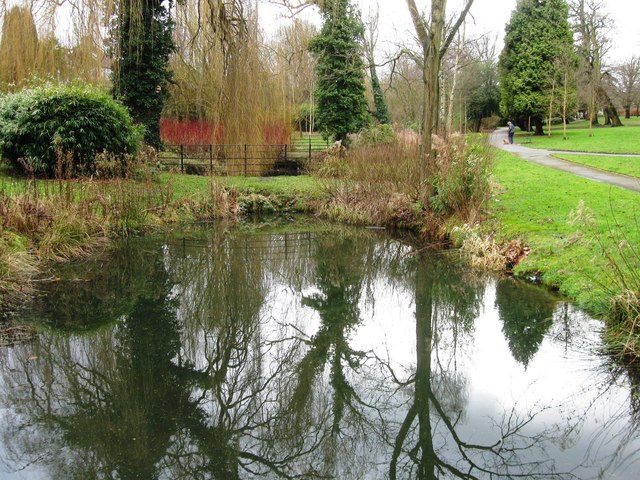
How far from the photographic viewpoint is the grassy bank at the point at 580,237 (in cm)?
582

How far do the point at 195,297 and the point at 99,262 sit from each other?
2.70 meters

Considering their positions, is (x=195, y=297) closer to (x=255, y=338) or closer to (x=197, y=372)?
(x=255, y=338)

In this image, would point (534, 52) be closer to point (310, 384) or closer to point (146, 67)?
point (146, 67)

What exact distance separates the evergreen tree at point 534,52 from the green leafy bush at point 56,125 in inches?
985

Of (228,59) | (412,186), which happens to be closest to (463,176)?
(412,186)

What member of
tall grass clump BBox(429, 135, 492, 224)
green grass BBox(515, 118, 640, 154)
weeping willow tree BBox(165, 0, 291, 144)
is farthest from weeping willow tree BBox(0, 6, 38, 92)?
green grass BBox(515, 118, 640, 154)

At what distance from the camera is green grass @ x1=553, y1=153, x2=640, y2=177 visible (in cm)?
1503

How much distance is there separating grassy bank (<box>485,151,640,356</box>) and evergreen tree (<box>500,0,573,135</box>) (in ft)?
59.0

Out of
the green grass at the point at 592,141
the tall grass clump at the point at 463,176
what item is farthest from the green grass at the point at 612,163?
the tall grass clump at the point at 463,176

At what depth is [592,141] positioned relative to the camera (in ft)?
86.7

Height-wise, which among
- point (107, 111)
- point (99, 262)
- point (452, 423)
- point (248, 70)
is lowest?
point (452, 423)

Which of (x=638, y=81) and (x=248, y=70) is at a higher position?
(x=638, y=81)

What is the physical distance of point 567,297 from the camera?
7332 mm

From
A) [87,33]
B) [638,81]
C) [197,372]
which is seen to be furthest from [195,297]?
[638,81]
